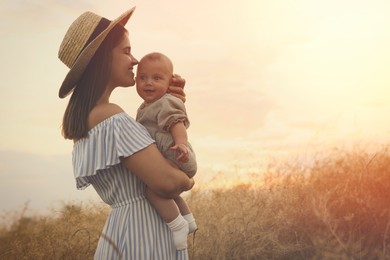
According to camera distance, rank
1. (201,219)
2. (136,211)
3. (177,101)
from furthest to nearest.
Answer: (201,219), (177,101), (136,211)

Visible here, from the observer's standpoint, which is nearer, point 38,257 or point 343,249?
point 38,257

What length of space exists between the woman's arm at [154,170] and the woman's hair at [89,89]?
288mm

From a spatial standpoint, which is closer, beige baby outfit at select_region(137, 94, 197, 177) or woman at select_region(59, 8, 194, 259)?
woman at select_region(59, 8, 194, 259)

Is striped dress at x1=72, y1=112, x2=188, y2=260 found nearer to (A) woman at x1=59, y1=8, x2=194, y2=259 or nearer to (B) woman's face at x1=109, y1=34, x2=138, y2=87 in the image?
(A) woman at x1=59, y1=8, x2=194, y2=259

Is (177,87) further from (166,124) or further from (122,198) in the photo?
(122,198)

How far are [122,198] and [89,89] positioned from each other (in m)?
0.48

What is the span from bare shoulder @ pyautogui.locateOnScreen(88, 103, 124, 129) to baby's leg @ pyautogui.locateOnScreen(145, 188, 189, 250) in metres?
0.35

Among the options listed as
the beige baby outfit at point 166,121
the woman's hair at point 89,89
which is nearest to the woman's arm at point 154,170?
the beige baby outfit at point 166,121

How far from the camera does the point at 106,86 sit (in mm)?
2234

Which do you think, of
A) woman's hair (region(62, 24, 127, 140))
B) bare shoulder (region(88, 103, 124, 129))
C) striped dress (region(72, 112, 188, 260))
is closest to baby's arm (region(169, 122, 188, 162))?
striped dress (region(72, 112, 188, 260))

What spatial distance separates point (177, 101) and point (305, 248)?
3434 millimetres

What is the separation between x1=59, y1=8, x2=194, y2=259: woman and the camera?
2.08 metres

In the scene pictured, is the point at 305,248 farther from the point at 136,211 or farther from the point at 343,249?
the point at 136,211

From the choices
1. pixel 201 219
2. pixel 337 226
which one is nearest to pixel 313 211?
pixel 337 226
